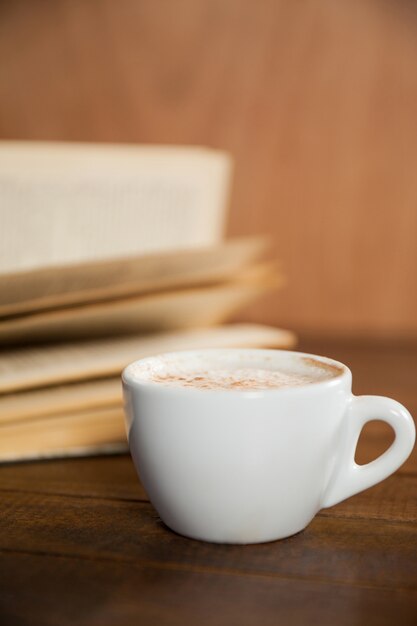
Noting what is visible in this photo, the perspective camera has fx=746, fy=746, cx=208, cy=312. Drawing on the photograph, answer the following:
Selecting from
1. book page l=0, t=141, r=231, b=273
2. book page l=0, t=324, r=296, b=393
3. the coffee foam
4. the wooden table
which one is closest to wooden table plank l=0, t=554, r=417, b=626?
the wooden table

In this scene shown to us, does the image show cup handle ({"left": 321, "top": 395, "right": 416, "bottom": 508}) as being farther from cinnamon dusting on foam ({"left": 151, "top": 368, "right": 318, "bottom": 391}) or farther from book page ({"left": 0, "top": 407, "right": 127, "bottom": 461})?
book page ({"left": 0, "top": 407, "right": 127, "bottom": 461})

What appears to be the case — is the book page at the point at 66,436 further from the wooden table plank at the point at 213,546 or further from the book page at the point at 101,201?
the book page at the point at 101,201

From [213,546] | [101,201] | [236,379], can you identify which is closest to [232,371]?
[236,379]

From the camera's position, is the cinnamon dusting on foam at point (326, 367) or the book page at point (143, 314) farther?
the book page at point (143, 314)

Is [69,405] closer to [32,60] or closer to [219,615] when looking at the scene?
[219,615]

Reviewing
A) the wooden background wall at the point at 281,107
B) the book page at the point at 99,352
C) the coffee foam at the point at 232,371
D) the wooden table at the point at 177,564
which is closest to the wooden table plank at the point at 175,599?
the wooden table at the point at 177,564
